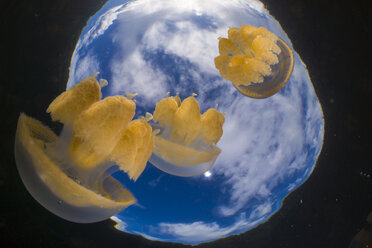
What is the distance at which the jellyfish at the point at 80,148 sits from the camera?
2.52m

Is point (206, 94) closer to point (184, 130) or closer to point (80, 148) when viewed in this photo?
point (184, 130)

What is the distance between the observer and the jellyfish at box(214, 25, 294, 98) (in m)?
3.72

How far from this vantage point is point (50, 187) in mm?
2555

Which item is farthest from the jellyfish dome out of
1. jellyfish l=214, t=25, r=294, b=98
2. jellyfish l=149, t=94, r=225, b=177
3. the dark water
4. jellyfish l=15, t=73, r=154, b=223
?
jellyfish l=15, t=73, r=154, b=223

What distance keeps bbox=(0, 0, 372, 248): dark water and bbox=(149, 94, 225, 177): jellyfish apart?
1932 millimetres

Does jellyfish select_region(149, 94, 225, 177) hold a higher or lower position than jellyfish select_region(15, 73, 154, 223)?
lower

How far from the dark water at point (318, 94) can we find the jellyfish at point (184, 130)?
6.34 feet

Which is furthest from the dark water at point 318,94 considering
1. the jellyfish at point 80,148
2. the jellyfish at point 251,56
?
the jellyfish at point 80,148

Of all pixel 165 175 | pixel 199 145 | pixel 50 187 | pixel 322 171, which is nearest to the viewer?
pixel 50 187

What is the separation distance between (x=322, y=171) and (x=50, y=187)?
5434 millimetres

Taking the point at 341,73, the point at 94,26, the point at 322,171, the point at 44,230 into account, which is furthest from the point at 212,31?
the point at 44,230

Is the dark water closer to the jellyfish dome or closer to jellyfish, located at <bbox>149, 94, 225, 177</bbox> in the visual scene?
the jellyfish dome

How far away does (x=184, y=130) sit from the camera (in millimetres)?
3375

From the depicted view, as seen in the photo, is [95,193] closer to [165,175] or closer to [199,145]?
[199,145]
